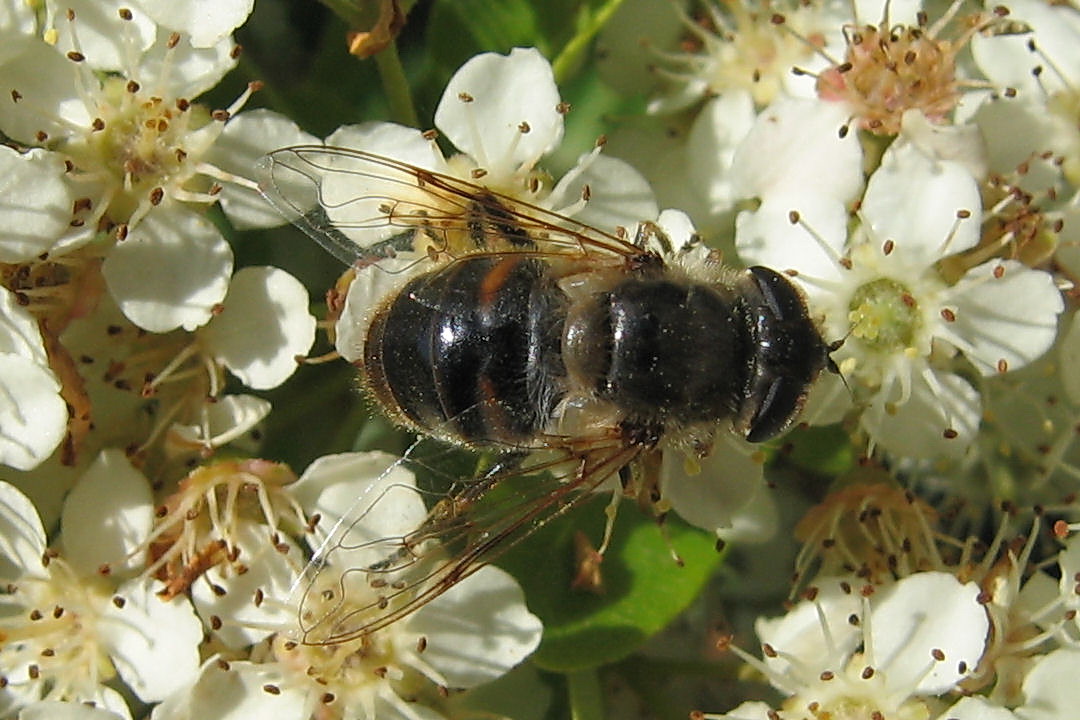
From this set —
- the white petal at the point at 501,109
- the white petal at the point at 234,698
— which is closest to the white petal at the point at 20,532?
the white petal at the point at 234,698

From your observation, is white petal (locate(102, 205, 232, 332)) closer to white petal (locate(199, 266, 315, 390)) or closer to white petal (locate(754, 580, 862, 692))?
white petal (locate(199, 266, 315, 390))

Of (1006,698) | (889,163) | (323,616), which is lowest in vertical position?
(1006,698)

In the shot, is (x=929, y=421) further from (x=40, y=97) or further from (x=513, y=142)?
(x=40, y=97)

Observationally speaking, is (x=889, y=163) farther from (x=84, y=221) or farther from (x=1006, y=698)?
(x=84, y=221)

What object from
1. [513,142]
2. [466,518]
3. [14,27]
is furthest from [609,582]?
[14,27]

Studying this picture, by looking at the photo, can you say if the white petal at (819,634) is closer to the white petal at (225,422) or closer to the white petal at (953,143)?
the white petal at (953,143)

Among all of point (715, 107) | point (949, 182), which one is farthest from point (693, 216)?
point (949, 182)
